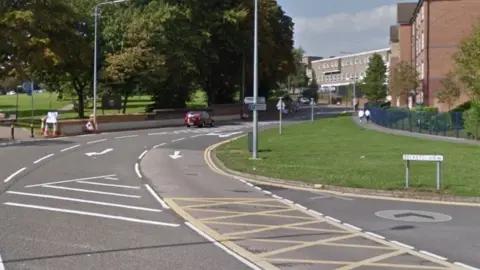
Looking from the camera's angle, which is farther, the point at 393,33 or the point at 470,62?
the point at 393,33

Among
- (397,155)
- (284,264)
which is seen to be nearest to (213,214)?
(284,264)

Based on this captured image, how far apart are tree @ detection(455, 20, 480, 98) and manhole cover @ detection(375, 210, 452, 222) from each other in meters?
27.7

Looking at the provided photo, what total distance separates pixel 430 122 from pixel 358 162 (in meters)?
20.2

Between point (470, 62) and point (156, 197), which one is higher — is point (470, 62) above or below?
above

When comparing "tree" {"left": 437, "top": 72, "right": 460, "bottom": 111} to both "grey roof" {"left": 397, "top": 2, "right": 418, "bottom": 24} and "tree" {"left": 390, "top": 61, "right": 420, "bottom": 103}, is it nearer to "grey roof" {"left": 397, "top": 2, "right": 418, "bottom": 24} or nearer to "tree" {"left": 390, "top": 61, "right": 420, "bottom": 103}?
"tree" {"left": 390, "top": 61, "right": 420, "bottom": 103}

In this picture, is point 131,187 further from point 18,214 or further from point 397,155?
point 397,155

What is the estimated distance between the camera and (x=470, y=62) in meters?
40.4

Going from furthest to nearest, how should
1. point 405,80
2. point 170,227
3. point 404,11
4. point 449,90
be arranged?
point 404,11 < point 405,80 < point 449,90 < point 170,227

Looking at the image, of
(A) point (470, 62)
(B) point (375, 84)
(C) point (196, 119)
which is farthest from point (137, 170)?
(B) point (375, 84)

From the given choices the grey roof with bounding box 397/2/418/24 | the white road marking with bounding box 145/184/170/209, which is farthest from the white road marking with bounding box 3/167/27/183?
the grey roof with bounding box 397/2/418/24

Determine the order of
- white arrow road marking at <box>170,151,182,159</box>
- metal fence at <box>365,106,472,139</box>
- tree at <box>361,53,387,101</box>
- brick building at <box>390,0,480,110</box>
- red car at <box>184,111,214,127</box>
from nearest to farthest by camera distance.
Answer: white arrow road marking at <box>170,151,182,159</box> → metal fence at <box>365,106,472,139</box> → red car at <box>184,111,214,127</box> → brick building at <box>390,0,480,110</box> → tree at <box>361,53,387,101</box>

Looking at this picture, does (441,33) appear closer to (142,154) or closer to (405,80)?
(405,80)

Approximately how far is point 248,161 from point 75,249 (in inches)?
635

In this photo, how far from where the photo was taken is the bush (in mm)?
36875
